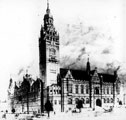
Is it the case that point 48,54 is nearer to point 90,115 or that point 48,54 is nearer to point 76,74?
point 76,74

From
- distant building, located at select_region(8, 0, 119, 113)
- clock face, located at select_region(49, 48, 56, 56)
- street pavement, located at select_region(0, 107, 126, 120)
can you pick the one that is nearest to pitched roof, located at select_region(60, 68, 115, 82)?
distant building, located at select_region(8, 0, 119, 113)

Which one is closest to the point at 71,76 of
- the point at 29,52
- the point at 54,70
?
the point at 54,70

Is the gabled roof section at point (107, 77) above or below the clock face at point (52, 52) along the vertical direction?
below

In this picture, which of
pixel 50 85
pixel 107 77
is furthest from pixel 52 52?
pixel 107 77

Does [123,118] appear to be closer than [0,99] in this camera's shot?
No

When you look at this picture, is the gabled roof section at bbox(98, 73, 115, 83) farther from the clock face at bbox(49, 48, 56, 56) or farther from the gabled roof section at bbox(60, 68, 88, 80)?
the clock face at bbox(49, 48, 56, 56)

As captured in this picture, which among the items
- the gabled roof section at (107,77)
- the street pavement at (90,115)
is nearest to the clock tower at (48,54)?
the street pavement at (90,115)

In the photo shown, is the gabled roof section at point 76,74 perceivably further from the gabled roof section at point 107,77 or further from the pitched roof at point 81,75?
the gabled roof section at point 107,77

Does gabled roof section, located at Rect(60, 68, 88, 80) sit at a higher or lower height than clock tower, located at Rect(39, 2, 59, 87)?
lower

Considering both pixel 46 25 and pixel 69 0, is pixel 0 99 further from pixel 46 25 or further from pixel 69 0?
pixel 69 0
